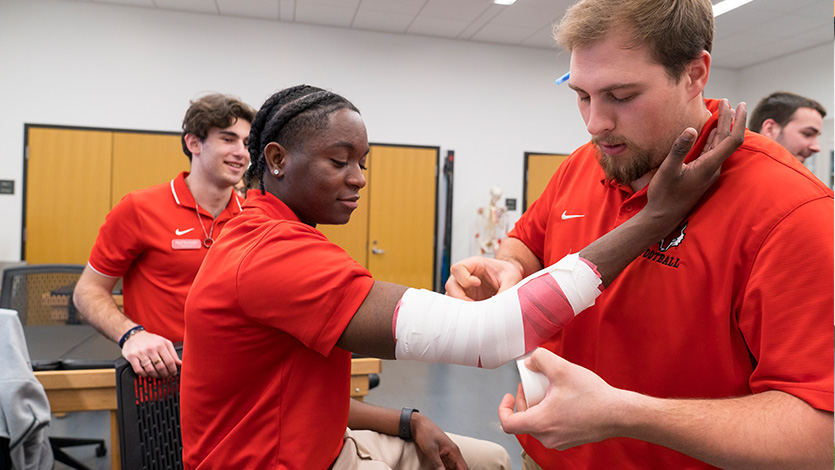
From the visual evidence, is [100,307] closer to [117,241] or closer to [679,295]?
[117,241]

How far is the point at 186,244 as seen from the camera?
2.17 metres

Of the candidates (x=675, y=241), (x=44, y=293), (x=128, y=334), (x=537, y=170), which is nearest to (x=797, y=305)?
(x=675, y=241)

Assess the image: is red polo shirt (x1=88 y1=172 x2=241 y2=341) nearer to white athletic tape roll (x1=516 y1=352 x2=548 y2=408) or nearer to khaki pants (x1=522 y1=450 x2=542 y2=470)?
khaki pants (x1=522 y1=450 x2=542 y2=470)

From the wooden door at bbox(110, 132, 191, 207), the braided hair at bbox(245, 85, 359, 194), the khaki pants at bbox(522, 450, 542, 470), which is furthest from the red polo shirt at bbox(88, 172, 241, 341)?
the wooden door at bbox(110, 132, 191, 207)

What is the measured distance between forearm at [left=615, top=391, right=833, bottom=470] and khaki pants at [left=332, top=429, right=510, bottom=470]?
69 centimetres

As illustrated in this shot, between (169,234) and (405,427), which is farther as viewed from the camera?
(169,234)

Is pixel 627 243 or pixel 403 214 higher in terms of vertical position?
pixel 403 214

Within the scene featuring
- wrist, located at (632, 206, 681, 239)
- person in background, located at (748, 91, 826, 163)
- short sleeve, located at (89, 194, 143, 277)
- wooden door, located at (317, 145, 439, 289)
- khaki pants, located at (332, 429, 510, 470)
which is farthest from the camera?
wooden door, located at (317, 145, 439, 289)

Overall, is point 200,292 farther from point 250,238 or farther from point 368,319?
point 368,319

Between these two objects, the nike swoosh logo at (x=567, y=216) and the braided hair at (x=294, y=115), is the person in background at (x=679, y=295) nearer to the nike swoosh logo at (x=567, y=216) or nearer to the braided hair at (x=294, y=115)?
the nike swoosh logo at (x=567, y=216)

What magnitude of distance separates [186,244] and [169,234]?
0.08 metres

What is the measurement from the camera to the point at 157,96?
5578 millimetres

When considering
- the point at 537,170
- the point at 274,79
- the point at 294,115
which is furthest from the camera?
the point at 537,170

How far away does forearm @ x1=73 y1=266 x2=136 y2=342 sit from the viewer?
193 cm
